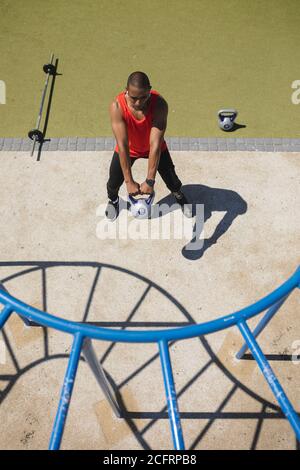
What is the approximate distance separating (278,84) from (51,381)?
20.4 ft

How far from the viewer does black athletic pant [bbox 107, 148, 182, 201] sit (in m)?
4.47

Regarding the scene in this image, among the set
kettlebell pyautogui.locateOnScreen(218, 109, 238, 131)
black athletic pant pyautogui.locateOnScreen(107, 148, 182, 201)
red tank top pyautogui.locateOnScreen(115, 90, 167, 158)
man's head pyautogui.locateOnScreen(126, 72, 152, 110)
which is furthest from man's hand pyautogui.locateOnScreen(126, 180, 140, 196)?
kettlebell pyautogui.locateOnScreen(218, 109, 238, 131)

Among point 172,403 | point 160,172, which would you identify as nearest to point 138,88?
point 160,172

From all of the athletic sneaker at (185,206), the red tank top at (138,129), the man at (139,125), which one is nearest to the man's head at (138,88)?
the man at (139,125)

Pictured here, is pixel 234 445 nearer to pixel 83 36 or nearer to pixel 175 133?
pixel 175 133

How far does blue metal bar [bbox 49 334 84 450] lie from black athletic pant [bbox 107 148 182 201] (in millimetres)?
2431

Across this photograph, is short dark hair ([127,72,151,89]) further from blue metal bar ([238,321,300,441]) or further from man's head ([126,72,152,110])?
blue metal bar ([238,321,300,441])

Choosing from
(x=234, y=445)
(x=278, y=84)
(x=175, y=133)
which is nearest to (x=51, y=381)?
(x=234, y=445)

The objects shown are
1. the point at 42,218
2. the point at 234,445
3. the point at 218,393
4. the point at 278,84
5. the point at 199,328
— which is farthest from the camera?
the point at 278,84

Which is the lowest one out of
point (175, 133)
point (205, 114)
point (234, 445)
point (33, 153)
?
point (234, 445)

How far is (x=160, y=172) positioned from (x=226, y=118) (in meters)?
2.09

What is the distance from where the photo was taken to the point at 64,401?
2.24m

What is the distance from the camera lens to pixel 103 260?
4930mm

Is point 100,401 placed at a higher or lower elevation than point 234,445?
higher
